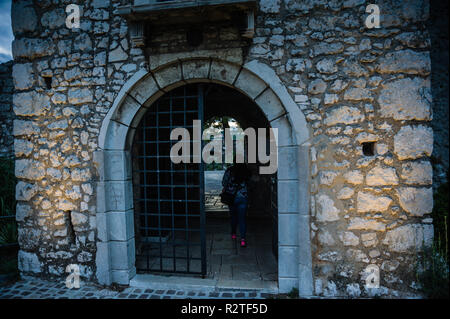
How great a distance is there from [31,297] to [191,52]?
3.58 metres

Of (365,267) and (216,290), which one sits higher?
(365,267)

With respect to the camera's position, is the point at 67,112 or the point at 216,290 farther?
the point at 67,112

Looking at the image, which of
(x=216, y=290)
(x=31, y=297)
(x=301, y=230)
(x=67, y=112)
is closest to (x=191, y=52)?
(x=67, y=112)

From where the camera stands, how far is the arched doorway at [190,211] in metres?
3.18

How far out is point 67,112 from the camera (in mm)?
3104

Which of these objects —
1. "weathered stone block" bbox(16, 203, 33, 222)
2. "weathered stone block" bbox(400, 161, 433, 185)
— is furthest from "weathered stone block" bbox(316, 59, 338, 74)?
"weathered stone block" bbox(16, 203, 33, 222)

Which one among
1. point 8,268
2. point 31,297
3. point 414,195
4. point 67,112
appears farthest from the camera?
point 8,268

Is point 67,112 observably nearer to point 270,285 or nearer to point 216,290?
point 216,290

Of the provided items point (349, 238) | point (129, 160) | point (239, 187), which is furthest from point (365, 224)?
point (129, 160)

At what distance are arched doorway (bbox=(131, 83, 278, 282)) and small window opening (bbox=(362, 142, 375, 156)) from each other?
1.21m

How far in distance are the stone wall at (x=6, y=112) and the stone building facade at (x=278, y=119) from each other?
3342 mm

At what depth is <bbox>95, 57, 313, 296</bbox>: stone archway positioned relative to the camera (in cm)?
269

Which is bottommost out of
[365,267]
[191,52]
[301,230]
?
[365,267]

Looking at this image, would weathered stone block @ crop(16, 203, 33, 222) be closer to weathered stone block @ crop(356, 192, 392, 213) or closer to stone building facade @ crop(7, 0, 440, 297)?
stone building facade @ crop(7, 0, 440, 297)
